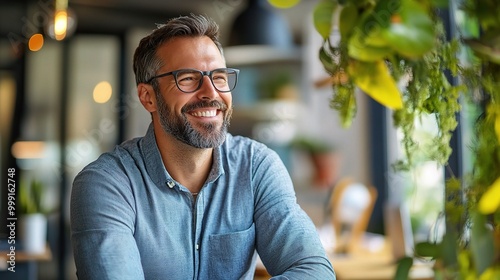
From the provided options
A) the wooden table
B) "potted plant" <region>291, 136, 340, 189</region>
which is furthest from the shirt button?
"potted plant" <region>291, 136, 340, 189</region>

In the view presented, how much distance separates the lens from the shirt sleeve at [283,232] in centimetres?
146

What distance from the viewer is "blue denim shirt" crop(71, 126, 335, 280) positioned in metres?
1.44

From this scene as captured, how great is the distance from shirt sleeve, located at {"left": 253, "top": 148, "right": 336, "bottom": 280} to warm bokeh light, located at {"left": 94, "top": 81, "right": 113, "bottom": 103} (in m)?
4.76

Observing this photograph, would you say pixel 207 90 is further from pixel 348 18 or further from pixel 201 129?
pixel 348 18

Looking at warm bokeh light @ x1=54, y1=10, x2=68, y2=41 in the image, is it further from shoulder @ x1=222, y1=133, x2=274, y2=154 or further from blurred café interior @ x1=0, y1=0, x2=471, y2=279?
shoulder @ x1=222, y1=133, x2=274, y2=154

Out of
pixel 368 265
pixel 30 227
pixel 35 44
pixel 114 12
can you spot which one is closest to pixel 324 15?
pixel 368 265

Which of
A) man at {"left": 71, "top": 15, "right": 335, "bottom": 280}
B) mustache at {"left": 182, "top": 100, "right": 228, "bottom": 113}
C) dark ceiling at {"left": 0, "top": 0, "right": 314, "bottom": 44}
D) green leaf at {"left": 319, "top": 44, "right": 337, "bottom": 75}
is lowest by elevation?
man at {"left": 71, "top": 15, "right": 335, "bottom": 280}

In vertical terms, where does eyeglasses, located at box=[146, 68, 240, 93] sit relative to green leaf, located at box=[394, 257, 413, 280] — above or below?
above

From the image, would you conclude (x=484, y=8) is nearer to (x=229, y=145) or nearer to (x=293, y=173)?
(x=229, y=145)

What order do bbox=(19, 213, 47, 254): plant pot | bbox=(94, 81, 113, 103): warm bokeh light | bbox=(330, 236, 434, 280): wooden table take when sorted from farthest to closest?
bbox=(94, 81, 113, 103): warm bokeh light, bbox=(19, 213, 47, 254): plant pot, bbox=(330, 236, 434, 280): wooden table

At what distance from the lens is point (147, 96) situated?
1691 mm

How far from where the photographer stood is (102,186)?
151 centimetres

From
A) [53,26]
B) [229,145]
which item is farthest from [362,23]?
[53,26]

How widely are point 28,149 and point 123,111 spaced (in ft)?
2.82
